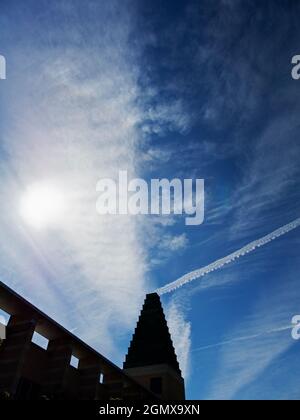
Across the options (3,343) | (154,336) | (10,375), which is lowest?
(10,375)

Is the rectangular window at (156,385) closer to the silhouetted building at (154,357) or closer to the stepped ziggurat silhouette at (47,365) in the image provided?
the silhouetted building at (154,357)

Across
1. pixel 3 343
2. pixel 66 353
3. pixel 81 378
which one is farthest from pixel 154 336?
pixel 3 343

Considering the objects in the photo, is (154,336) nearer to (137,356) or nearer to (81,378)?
(137,356)

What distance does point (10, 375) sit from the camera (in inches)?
698

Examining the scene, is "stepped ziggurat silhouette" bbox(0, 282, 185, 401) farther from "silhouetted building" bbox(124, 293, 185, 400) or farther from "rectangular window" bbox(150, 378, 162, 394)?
"silhouetted building" bbox(124, 293, 185, 400)

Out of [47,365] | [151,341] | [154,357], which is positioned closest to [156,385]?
[154,357]

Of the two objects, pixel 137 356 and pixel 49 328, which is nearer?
pixel 49 328

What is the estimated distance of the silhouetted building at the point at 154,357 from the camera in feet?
130

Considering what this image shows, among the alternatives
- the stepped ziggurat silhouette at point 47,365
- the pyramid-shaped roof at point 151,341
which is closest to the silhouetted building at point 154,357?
the pyramid-shaped roof at point 151,341

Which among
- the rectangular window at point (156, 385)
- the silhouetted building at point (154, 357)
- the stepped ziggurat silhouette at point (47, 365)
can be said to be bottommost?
the stepped ziggurat silhouette at point (47, 365)

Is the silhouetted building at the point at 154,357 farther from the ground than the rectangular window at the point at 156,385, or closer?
farther from the ground

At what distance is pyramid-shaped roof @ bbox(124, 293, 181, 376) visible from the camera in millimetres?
42375

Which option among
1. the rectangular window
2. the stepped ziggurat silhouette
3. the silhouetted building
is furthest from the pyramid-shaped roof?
the stepped ziggurat silhouette
